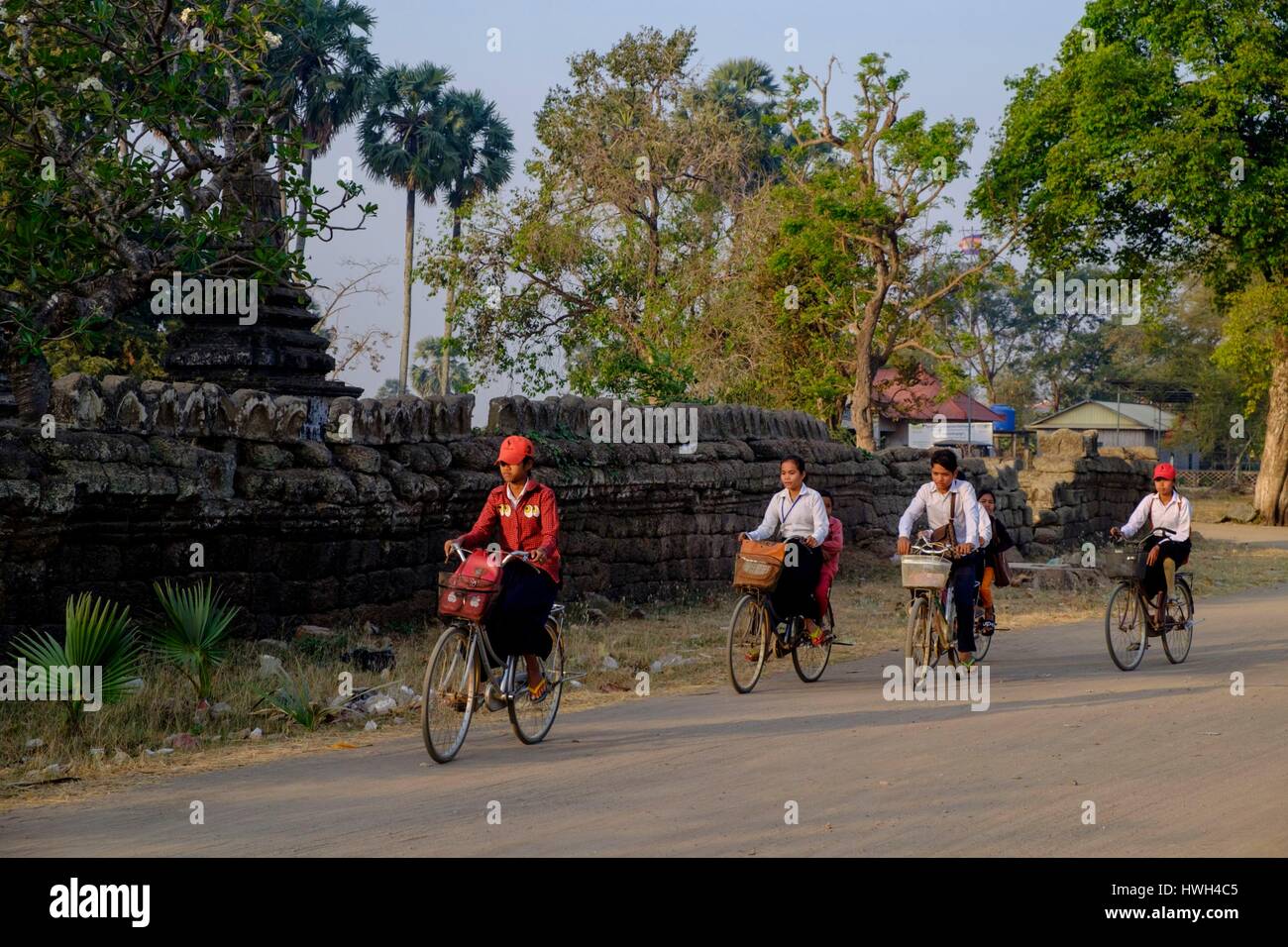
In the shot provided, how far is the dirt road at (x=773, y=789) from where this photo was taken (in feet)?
19.3

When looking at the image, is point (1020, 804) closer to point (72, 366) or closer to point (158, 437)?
point (158, 437)

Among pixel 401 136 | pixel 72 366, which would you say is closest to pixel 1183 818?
pixel 72 366

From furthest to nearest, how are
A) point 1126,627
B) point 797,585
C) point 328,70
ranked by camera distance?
1. point 328,70
2. point 1126,627
3. point 797,585

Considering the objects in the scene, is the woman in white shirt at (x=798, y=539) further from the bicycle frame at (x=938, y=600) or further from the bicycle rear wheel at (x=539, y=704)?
the bicycle rear wheel at (x=539, y=704)

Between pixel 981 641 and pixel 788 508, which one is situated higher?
pixel 788 508

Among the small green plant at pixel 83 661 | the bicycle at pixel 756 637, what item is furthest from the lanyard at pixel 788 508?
the small green plant at pixel 83 661

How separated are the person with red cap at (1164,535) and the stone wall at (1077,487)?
12.1m

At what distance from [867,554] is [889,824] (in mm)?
14340

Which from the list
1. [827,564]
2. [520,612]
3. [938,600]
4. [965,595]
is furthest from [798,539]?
[520,612]

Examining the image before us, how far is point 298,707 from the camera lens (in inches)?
344

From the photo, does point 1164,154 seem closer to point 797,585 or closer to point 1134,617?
point 1134,617

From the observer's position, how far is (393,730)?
348 inches

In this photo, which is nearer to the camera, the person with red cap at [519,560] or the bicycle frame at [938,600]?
the person with red cap at [519,560]

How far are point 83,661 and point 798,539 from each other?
5.11 meters
